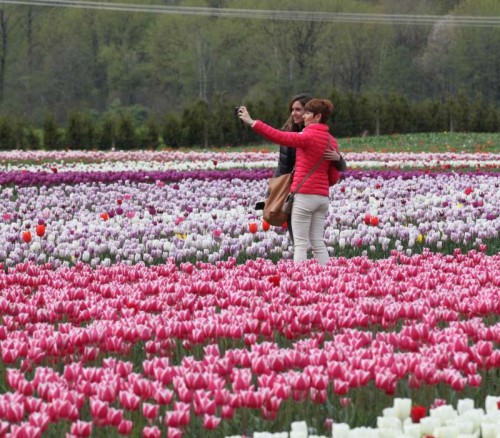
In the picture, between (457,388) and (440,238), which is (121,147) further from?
(457,388)

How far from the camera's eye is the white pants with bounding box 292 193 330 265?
8.02 metres

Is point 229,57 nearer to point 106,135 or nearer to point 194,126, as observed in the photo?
point 194,126

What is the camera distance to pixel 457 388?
3777 mm

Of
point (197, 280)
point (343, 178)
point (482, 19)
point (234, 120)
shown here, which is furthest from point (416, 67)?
point (197, 280)

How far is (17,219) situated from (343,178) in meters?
6.79

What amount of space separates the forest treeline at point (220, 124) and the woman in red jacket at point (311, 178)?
2604cm

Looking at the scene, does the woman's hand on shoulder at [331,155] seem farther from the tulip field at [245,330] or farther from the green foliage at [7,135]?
the green foliage at [7,135]

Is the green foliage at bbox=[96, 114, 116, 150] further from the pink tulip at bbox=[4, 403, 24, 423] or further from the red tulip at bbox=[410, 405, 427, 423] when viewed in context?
the red tulip at bbox=[410, 405, 427, 423]

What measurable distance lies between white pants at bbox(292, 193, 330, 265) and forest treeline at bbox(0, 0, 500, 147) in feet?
184

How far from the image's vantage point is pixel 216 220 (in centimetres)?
1120

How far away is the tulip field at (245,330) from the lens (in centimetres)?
360

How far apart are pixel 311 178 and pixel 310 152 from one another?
0.26 meters

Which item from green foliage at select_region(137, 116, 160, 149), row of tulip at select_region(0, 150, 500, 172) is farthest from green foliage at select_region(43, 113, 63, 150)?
row of tulip at select_region(0, 150, 500, 172)

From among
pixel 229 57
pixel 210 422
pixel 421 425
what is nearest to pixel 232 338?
pixel 210 422
